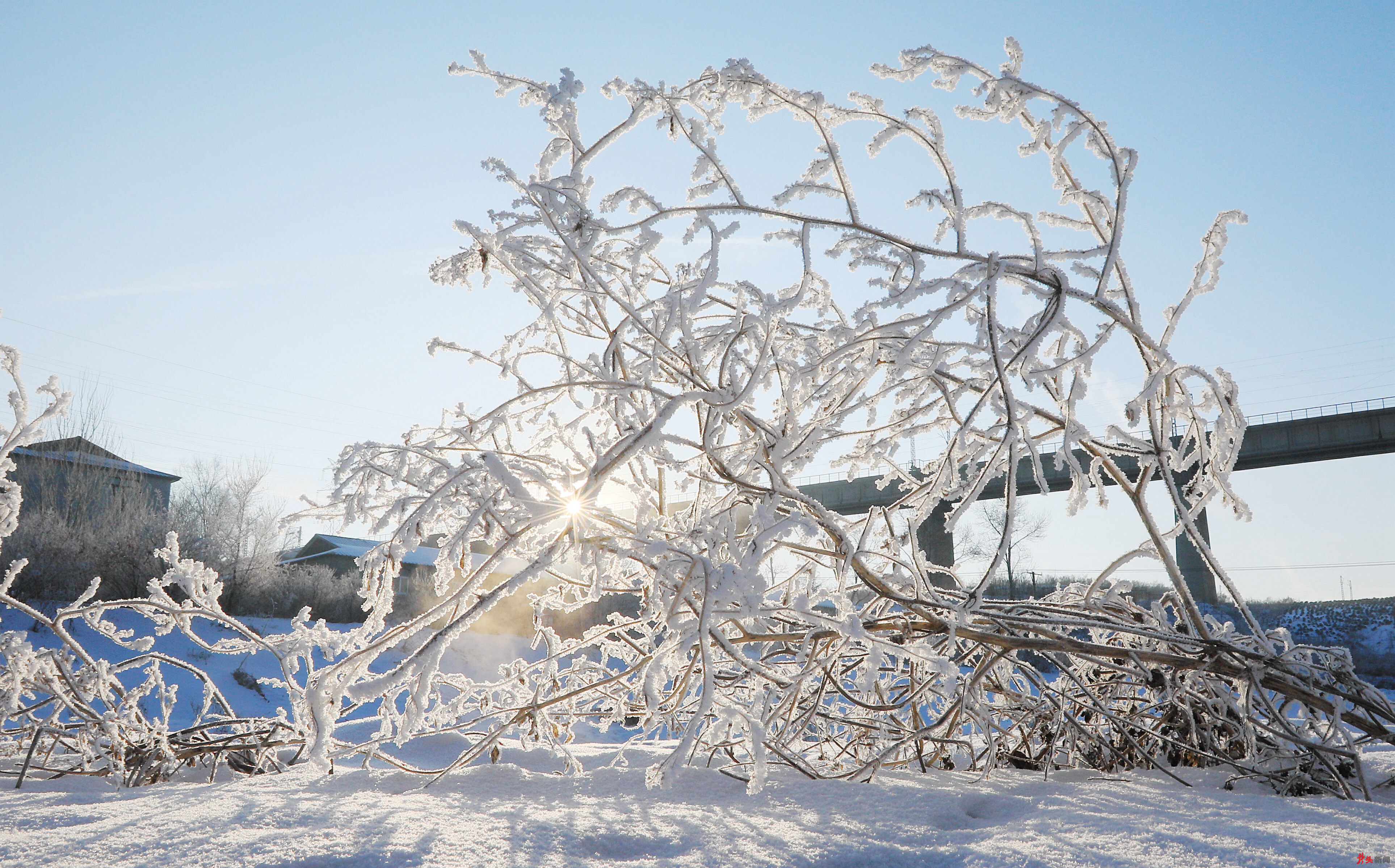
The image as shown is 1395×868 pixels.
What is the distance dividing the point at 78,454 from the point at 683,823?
72.0ft

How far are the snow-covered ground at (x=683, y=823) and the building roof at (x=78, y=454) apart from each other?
67.1 feet

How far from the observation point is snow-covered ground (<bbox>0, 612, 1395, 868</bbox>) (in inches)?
45.3

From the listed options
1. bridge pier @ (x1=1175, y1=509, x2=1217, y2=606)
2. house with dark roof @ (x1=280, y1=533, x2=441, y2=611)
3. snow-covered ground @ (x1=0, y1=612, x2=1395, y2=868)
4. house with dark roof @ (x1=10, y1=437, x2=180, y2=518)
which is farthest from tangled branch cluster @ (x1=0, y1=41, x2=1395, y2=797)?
bridge pier @ (x1=1175, y1=509, x2=1217, y2=606)

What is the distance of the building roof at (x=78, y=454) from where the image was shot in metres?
18.0

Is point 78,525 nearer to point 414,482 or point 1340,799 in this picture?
point 414,482

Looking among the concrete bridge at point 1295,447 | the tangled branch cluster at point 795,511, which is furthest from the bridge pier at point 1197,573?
the tangled branch cluster at point 795,511

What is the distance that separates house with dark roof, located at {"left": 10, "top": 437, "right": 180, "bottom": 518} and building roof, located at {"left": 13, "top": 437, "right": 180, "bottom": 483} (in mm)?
16

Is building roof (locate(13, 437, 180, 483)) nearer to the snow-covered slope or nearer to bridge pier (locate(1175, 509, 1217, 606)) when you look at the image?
the snow-covered slope

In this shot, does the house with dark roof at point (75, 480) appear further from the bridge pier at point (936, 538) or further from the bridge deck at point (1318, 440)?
the bridge pier at point (936, 538)

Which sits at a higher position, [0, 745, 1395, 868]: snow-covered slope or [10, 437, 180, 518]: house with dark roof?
[10, 437, 180, 518]: house with dark roof

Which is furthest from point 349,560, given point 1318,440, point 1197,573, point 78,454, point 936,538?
point 1318,440

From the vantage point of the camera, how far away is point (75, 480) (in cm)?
1748

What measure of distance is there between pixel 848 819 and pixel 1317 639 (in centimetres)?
1634

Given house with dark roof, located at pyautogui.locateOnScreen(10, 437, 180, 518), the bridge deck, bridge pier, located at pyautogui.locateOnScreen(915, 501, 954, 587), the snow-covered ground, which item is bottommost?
the snow-covered ground
